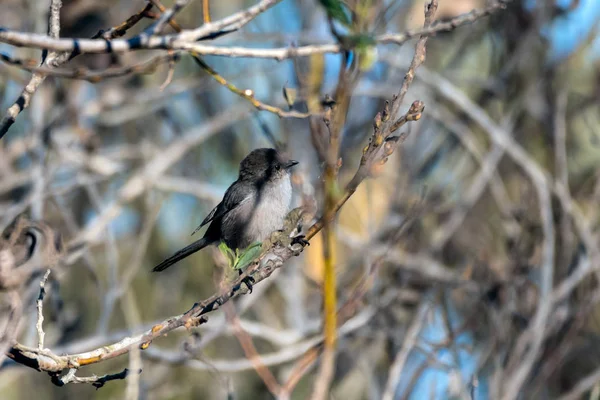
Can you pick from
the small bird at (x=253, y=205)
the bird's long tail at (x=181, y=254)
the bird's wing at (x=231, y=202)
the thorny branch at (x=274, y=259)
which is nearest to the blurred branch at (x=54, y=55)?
the thorny branch at (x=274, y=259)

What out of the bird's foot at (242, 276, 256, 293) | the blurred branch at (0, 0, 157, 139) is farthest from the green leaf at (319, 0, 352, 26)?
the bird's foot at (242, 276, 256, 293)

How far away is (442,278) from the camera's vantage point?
597 centimetres

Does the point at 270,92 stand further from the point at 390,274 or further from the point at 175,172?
the point at 390,274

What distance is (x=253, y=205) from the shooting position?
15.7ft

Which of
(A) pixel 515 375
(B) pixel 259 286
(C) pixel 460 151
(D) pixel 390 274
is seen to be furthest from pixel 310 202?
(C) pixel 460 151

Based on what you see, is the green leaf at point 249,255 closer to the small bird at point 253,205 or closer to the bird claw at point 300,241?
the bird claw at point 300,241

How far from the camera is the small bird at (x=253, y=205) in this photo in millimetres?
4578

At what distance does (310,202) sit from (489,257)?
4.40 meters

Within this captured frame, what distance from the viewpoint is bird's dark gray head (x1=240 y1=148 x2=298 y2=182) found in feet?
15.9

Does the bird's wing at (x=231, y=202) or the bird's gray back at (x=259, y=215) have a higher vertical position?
the bird's wing at (x=231, y=202)

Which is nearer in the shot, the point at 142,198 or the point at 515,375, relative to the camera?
the point at 515,375

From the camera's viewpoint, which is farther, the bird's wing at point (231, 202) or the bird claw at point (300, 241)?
the bird's wing at point (231, 202)

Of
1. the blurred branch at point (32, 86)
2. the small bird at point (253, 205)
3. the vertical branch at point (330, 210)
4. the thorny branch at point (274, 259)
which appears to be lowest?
the vertical branch at point (330, 210)

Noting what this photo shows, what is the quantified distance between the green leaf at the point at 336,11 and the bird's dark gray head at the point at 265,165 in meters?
2.75
